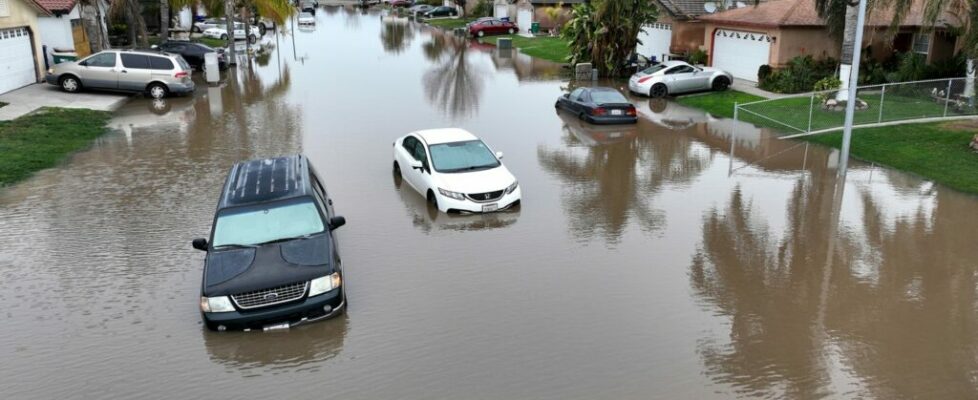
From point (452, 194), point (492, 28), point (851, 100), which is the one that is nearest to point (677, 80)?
point (851, 100)

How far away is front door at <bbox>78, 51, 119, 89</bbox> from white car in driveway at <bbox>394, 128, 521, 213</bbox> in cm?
1639

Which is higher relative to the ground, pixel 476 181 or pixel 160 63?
pixel 160 63

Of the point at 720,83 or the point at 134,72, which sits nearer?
the point at 134,72

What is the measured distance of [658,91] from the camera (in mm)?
29625

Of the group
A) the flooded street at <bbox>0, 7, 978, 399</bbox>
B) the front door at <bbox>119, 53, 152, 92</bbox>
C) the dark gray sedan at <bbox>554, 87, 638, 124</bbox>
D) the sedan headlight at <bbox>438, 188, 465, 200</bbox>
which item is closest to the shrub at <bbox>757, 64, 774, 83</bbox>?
the dark gray sedan at <bbox>554, 87, 638, 124</bbox>

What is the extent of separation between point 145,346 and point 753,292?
26.8ft

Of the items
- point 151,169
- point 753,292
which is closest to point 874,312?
point 753,292

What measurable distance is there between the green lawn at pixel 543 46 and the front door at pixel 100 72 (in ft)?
78.1

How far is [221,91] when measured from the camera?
103 feet

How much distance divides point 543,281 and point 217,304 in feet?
15.0

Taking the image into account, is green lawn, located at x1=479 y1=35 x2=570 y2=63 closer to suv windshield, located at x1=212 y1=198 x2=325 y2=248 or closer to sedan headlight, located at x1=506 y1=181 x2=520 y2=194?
sedan headlight, located at x1=506 y1=181 x2=520 y2=194

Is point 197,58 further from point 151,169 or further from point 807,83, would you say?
point 807,83

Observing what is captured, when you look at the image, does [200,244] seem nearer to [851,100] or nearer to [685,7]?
[851,100]

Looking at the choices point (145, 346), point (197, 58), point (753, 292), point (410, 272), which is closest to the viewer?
point (145, 346)
